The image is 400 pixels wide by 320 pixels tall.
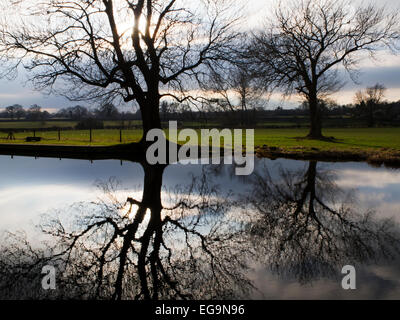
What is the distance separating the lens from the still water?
4613 millimetres

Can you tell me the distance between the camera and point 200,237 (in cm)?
639

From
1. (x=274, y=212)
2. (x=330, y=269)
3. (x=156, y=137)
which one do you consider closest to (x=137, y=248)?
(x=330, y=269)

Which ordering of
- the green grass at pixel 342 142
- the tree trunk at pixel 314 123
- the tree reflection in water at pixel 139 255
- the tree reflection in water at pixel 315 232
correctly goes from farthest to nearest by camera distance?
the tree trunk at pixel 314 123 → the green grass at pixel 342 142 → the tree reflection in water at pixel 315 232 → the tree reflection in water at pixel 139 255

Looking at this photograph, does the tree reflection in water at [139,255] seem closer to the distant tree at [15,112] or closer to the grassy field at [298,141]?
the grassy field at [298,141]

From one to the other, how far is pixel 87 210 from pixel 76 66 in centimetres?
1254

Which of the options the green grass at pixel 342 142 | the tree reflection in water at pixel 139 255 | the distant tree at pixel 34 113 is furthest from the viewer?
the distant tree at pixel 34 113

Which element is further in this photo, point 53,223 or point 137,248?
point 53,223

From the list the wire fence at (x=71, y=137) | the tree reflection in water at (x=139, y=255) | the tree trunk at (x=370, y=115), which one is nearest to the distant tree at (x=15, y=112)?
the wire fence at (x=71, y=137)

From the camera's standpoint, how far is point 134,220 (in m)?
7.23

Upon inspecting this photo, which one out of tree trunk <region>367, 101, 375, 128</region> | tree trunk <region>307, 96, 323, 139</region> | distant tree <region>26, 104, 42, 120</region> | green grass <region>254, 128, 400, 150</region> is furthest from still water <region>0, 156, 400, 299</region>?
distant tree <region>26, 104, 42, 120</region>

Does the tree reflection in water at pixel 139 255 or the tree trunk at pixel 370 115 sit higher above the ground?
the tree trunk at pixel 370 115

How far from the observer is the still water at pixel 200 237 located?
461cm
